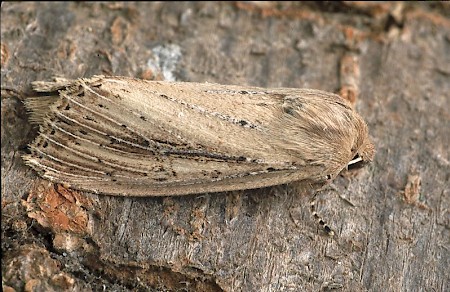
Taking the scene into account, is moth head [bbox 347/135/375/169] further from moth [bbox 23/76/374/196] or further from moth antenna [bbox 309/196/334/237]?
moth antenna [bbox 309/196/334/237]

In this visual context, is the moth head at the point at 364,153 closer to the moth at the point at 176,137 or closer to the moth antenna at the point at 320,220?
the moth at the point at 176,137

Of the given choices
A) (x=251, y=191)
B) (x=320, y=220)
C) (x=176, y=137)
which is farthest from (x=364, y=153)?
(x=176, y=137)

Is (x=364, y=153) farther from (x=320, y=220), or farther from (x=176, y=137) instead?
(x=176, y=137)

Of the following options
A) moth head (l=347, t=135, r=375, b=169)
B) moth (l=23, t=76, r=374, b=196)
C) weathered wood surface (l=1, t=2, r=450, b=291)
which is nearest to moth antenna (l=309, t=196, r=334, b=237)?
weathered wood surface (l=1, t=2, r=450, b=291)

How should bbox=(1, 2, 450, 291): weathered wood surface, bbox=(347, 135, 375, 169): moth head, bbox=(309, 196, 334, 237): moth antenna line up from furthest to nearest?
bbox=(347, 135, 375, 169): moth head < bbox=(309, 196, 334, 237): moth antenna < bbox=(1, 2, 450, 291): weathered wood surface

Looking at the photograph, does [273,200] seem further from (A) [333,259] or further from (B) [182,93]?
(B) [182,93]

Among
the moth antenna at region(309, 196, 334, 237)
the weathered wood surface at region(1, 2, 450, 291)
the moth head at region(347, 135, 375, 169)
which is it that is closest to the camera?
the weathered wood surface at region(1, 2, 450, 291)

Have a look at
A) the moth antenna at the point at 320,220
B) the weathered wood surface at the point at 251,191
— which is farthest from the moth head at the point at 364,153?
the moth antenna at the point at 320,220
